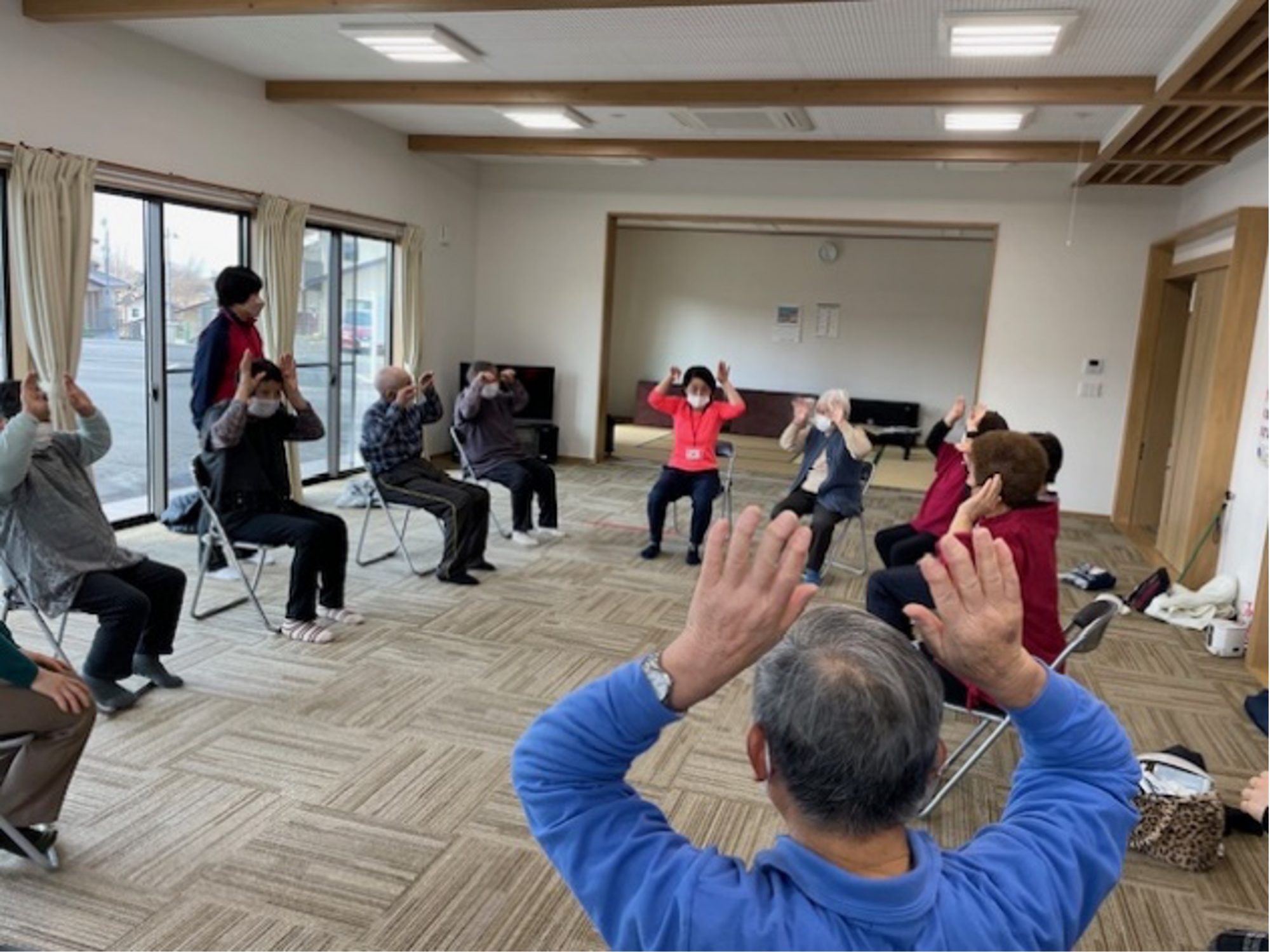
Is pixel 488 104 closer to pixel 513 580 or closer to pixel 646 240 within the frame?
pixel 513 580

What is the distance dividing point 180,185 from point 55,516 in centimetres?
323

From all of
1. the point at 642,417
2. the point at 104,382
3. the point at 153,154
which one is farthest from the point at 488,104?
the point at 642,417

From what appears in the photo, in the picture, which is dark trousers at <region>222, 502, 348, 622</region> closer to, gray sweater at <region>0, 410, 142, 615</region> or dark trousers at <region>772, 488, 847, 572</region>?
gray sweater at <region>0, 410, 142, 615</region>

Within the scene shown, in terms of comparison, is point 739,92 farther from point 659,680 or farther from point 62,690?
point 659,680

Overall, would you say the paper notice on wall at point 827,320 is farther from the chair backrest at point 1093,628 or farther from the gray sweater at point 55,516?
the gray sweater at point 55,516

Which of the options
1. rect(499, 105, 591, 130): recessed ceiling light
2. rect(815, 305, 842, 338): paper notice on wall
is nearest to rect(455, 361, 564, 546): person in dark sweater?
rect(499, 105, 591, 130): recessed ceiling light

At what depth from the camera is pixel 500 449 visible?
614cm

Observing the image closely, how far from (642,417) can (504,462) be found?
6.88 meters

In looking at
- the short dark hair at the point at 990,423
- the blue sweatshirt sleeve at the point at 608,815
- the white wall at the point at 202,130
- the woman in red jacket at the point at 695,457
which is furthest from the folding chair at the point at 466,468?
the blue sweatshirt sleeve at the point at 608,815

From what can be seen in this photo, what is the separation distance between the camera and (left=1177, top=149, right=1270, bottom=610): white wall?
15.8 ft

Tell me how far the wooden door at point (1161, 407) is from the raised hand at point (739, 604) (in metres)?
7.83

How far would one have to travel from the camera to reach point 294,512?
429 cm

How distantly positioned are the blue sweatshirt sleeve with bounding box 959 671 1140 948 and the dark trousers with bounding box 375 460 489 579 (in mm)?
4197

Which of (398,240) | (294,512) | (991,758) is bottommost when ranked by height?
(991,758)
